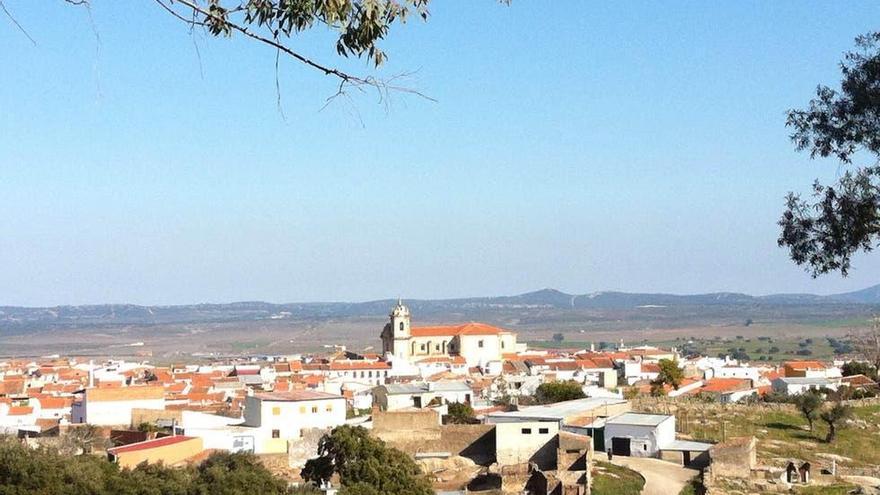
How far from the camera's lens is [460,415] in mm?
41906

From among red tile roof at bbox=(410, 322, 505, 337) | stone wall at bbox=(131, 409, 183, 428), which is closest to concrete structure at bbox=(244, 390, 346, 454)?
stone wall at bbox=(131, 409, 183, 428)

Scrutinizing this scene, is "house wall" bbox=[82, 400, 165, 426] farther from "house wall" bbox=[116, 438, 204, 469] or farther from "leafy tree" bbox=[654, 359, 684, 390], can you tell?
"leafy tree" bbox=[654, 359, 684, 390]

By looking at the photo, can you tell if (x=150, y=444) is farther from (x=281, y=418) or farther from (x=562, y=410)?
(x=562, y=410)

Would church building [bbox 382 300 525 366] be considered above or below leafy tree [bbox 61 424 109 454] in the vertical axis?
above

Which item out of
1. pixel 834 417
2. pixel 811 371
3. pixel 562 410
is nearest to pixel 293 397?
pixel 562 410

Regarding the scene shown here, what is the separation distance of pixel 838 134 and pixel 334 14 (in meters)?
6.57

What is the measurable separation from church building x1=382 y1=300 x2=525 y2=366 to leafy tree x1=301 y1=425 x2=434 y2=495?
6362 centimetres

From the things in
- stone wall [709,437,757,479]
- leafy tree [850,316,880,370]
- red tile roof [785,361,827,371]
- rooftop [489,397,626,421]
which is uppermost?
leafy tree [850,316,880,370]

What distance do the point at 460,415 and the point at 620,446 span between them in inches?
304

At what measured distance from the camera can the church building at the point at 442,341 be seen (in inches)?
3770

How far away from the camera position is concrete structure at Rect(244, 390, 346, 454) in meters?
37.3

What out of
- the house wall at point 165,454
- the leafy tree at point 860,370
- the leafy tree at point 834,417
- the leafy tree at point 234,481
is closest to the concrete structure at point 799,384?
the leafy tree at point 860,370

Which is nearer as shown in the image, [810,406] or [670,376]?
[810,406]

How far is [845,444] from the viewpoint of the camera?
3931 cm
